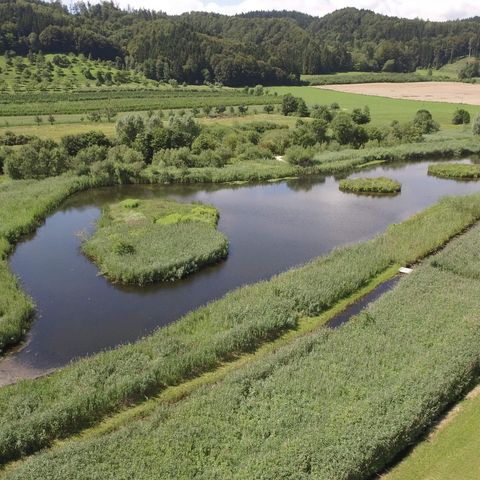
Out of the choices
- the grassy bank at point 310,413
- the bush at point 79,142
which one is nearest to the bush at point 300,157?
the bush at point 79,142

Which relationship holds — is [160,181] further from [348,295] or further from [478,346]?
[478,346]

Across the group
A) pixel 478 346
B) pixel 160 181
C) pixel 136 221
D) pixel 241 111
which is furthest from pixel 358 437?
pixel 241 111

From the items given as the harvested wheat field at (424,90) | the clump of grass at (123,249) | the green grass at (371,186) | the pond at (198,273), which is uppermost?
the harvested wheat field at (424,90)

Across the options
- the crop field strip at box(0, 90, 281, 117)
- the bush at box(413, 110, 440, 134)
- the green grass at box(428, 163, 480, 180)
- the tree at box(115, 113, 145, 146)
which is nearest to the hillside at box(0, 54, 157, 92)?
the crop field strip at box(0, 90, 281, 117)

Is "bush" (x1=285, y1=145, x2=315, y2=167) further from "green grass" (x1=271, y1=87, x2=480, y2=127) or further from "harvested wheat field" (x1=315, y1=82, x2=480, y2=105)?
"harvested wheat field" (x1=315, y1=82, x2=480, y2=105)

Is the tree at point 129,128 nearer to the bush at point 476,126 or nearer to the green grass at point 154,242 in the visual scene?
the green grass at point 154,242

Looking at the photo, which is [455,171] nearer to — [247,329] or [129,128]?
[129,128]
